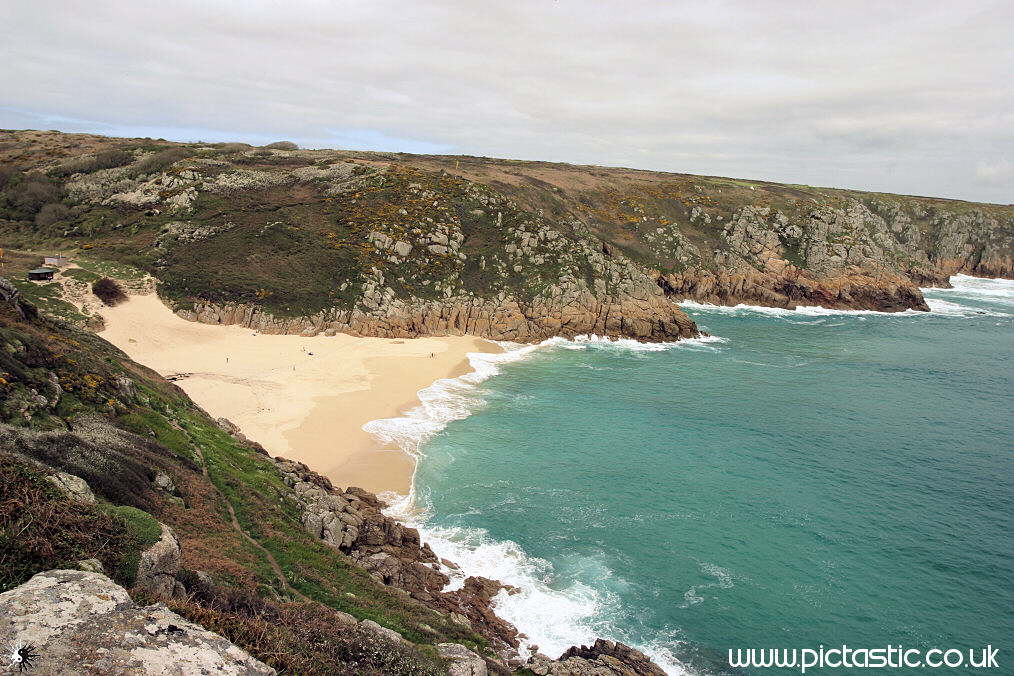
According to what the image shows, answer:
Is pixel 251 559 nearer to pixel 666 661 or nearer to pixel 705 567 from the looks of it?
pixel 666 661

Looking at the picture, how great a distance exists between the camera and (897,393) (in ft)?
137

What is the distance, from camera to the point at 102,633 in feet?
23.3

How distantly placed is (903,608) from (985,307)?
86755mm

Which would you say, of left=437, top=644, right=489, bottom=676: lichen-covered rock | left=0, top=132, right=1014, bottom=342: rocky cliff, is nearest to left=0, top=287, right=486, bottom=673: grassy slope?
left=437, top=644, right=489, bottom=676: lichen-covered rock

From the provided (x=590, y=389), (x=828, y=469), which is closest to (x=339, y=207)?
(x=590, y=389)

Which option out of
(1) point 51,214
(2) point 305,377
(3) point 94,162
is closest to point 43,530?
(2) point 305,377

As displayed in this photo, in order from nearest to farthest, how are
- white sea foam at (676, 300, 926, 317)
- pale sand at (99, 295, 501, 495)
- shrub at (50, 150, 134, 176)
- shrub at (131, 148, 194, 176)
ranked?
pale sand at (99, 295, 501, 495) < shrub at (50, 150, 134, 176) < shrub at (131, 148, 194, 176) < white sea foam at (676, 300, 926, 317)

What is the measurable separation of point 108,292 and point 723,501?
157 feet

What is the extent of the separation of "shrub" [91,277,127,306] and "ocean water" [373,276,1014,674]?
28.1 m

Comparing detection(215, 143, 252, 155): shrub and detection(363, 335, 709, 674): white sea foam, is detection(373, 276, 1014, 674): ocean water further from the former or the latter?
detection(215, 143, 252, 155): shrub

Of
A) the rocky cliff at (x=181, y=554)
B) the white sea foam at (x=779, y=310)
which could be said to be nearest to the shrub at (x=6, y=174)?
the rocky cliff at (x=181, y=554)

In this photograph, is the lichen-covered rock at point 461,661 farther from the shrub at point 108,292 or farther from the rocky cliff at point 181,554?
the shrub at point 108,292

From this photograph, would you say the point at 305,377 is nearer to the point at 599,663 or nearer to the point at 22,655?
the point at 599,663

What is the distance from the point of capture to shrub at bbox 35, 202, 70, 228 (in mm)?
55844
